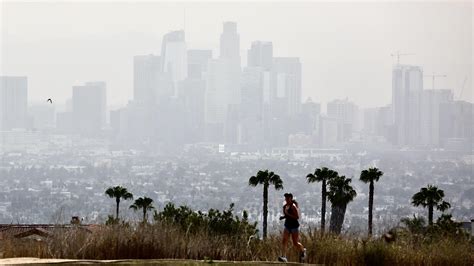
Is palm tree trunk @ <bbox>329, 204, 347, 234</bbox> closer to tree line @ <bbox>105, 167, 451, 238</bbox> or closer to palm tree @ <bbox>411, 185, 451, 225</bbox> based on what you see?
tree line @ <bbox>105, 167, 451, 238</bbox>

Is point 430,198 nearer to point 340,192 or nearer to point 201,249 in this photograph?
point 340,192

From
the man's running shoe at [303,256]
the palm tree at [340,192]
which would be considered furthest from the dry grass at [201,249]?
the palm tree at [340,192]

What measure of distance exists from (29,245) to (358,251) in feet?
21.0

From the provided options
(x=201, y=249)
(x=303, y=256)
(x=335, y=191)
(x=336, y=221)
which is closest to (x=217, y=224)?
(x=201, y=249)

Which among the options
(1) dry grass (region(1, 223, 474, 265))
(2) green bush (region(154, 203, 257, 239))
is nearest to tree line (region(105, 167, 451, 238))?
(2) green bush (region(154, 203, 257, 239))

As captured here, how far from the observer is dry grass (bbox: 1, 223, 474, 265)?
1830 cm

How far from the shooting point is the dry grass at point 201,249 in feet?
60.0

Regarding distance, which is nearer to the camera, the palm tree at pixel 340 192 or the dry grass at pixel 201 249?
the dry grass at pixel 201 249

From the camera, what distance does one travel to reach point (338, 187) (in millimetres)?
70188

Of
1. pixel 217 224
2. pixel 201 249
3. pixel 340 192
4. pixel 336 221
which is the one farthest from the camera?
pixel 340 192

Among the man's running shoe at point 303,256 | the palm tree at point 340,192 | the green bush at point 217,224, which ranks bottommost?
the palm tree at point 340,192

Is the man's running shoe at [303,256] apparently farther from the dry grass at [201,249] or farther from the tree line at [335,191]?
the tree line at [335,191]

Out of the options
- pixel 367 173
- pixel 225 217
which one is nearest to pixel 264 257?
pixel 225 217

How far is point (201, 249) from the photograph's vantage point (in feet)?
61.1
